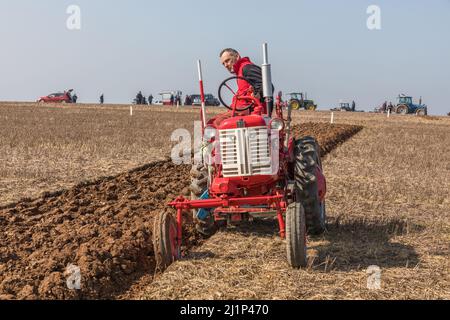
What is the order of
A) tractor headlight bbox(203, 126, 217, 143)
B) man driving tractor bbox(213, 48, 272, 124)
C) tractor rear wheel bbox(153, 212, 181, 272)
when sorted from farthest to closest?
man driving tractor bbox(213, 48, 272, 124) → tractor headlight bbox(203, 126, 217, 143) → tractor rear wheel bbox(153, 212, 181, 272)

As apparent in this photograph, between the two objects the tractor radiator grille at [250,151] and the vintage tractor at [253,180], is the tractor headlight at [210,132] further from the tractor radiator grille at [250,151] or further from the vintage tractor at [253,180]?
the tractor radiator grille at [250,151]

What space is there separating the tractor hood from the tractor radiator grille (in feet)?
0.13

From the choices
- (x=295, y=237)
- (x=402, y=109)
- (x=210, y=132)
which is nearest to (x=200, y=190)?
(x=210, y=132)

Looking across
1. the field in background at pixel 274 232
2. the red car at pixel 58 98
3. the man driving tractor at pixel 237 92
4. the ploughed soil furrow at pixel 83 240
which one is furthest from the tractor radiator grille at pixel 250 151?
the red car at pixel 58 98

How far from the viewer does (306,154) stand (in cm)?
652

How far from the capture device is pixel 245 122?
583 cm

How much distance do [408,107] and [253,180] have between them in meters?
43.9

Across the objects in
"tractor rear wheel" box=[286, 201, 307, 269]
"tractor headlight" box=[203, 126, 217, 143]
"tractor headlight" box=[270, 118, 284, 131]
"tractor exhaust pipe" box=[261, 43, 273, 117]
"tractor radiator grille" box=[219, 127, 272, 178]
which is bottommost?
"tractor rear wheel" box=[286, 201, 307, 269]

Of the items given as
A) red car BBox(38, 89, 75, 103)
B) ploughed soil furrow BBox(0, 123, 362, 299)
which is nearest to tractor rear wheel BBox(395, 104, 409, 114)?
red car BBox(38, 89, 75, 103)

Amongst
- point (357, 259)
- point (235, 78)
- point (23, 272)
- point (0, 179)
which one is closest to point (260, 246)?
point (357, 259)

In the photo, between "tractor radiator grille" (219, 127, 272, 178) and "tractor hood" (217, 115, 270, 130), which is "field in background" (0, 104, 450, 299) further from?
"tractor hood" (217, 115, 270, 130)

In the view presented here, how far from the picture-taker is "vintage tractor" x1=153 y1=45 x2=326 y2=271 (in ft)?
18.2

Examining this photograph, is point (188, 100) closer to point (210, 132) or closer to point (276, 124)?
point (210, 132)
